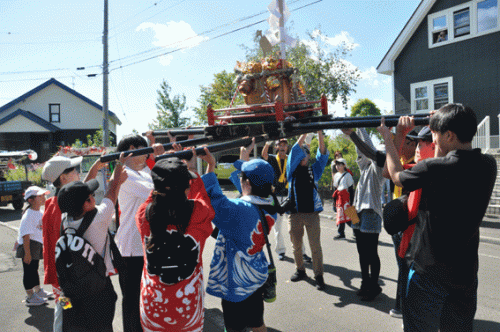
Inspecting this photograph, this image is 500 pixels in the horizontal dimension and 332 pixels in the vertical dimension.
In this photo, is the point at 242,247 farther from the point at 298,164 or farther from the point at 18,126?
the point at 18,126

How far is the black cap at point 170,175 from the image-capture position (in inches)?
86.0

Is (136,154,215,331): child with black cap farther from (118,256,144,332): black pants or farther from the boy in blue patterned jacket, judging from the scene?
(118,256,144,332): black pants

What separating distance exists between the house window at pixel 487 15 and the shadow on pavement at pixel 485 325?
13842mm

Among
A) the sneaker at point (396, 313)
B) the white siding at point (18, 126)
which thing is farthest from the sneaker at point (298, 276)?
the white siding at point (18, 126)

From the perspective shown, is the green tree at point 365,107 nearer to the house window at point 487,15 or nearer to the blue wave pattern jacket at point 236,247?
the house window at point 487,15

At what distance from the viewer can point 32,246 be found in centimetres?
489

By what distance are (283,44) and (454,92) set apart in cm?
1318

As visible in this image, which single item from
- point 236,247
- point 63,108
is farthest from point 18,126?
point 236,247

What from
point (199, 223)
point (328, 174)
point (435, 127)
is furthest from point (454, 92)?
point (199, 223)

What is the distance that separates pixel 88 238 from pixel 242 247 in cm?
113

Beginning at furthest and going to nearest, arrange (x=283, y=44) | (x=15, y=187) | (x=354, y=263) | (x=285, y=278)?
(x=15, y=187)
(x=354, y=263)
(x=285, y=278)
(x=283, y=44)

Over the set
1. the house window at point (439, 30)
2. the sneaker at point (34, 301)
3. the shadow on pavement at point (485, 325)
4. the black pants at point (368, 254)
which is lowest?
the sneaker at point (34, 301)

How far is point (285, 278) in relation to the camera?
18.0 feet

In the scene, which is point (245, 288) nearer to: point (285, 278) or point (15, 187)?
point (285, 278)
